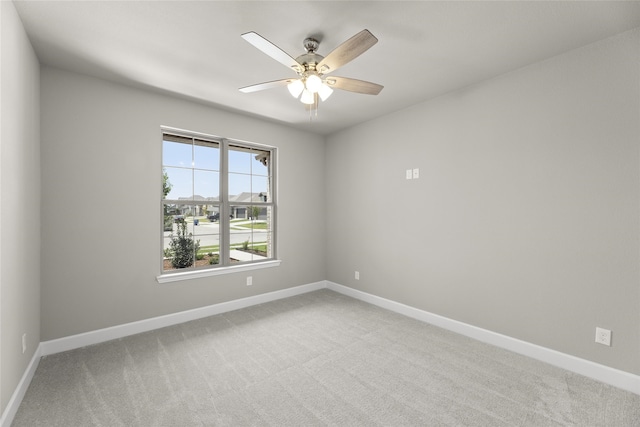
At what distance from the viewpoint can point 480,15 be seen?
1.91 m

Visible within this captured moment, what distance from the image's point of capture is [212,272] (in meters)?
3.54

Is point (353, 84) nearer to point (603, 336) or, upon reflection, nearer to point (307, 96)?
point (307, 96)

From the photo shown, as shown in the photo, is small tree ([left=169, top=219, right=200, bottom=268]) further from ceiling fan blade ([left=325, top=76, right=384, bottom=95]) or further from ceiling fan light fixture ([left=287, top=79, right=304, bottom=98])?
ceiling fan blade ([left=325, top=76, right=384, bottom=95])

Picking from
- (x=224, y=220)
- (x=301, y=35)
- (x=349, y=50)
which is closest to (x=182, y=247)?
(x=224, y=220)

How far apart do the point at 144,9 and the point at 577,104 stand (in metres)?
3.35

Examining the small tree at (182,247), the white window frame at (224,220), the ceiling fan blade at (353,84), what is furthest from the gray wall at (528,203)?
the small tree at (182,247)

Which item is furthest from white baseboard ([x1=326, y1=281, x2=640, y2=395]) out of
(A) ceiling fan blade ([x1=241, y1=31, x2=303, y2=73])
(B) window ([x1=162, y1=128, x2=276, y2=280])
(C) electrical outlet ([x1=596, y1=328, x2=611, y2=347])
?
(A) ceiling fan blade ([x1=241, y1=31, x2=303, y2=73])

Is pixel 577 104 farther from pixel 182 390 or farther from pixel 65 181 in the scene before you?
pixel 65 181

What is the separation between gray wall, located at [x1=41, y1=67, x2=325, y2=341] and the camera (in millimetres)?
2580

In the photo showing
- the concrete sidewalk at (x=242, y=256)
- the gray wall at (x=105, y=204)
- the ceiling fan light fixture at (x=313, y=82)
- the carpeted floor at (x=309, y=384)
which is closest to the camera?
the carpeted floor at (x=309, y=384)

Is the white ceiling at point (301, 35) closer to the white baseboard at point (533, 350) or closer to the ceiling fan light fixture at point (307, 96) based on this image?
the ceiling fan light fixture at point (307, 96)

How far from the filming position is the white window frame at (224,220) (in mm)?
3256

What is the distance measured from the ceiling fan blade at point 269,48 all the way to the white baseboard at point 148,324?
294cm

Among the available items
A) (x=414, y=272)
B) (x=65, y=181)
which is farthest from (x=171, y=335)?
(x=414, y=272)
